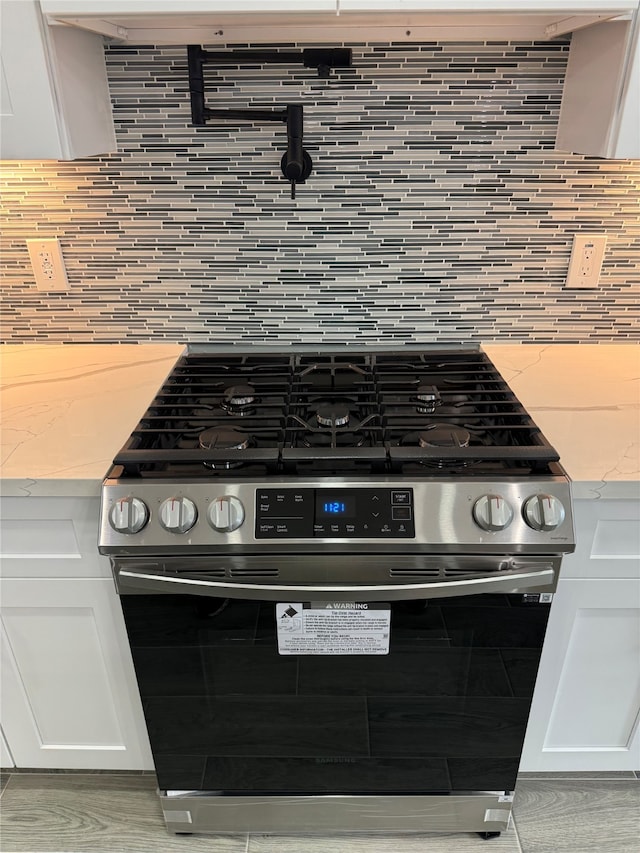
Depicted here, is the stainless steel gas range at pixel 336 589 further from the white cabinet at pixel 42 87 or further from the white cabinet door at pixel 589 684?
the white cabinet at pixel 42 87

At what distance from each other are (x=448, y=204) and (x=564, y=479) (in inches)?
31.9

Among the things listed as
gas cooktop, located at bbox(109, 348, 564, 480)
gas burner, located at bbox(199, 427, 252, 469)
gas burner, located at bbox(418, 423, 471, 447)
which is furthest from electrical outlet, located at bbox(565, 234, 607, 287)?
gas burner, located at bbox(199, 427, 252, 469)

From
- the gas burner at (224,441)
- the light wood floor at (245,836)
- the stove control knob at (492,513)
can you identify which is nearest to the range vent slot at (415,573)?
the stove control knob at (492,513)

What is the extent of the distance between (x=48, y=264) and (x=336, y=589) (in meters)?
1.16

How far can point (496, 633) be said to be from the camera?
1.25 m

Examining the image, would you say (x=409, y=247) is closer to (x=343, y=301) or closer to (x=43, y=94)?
(x=343, y=301)

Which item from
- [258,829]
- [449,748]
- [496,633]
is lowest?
[258,829]

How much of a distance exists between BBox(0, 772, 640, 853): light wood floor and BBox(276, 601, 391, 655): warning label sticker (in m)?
0.60

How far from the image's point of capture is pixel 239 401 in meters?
1.41

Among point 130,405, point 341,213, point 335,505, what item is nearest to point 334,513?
point 335,505

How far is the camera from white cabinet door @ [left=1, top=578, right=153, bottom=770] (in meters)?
1.35

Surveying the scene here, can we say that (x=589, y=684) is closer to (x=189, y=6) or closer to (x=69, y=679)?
(x=69, y=679)

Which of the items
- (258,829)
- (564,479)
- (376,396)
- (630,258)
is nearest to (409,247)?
(376,396)

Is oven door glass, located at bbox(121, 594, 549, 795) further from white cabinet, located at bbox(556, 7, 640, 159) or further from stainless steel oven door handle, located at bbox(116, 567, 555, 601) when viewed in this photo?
white cabinet, located at bbox(556, 7, 640, 159)
